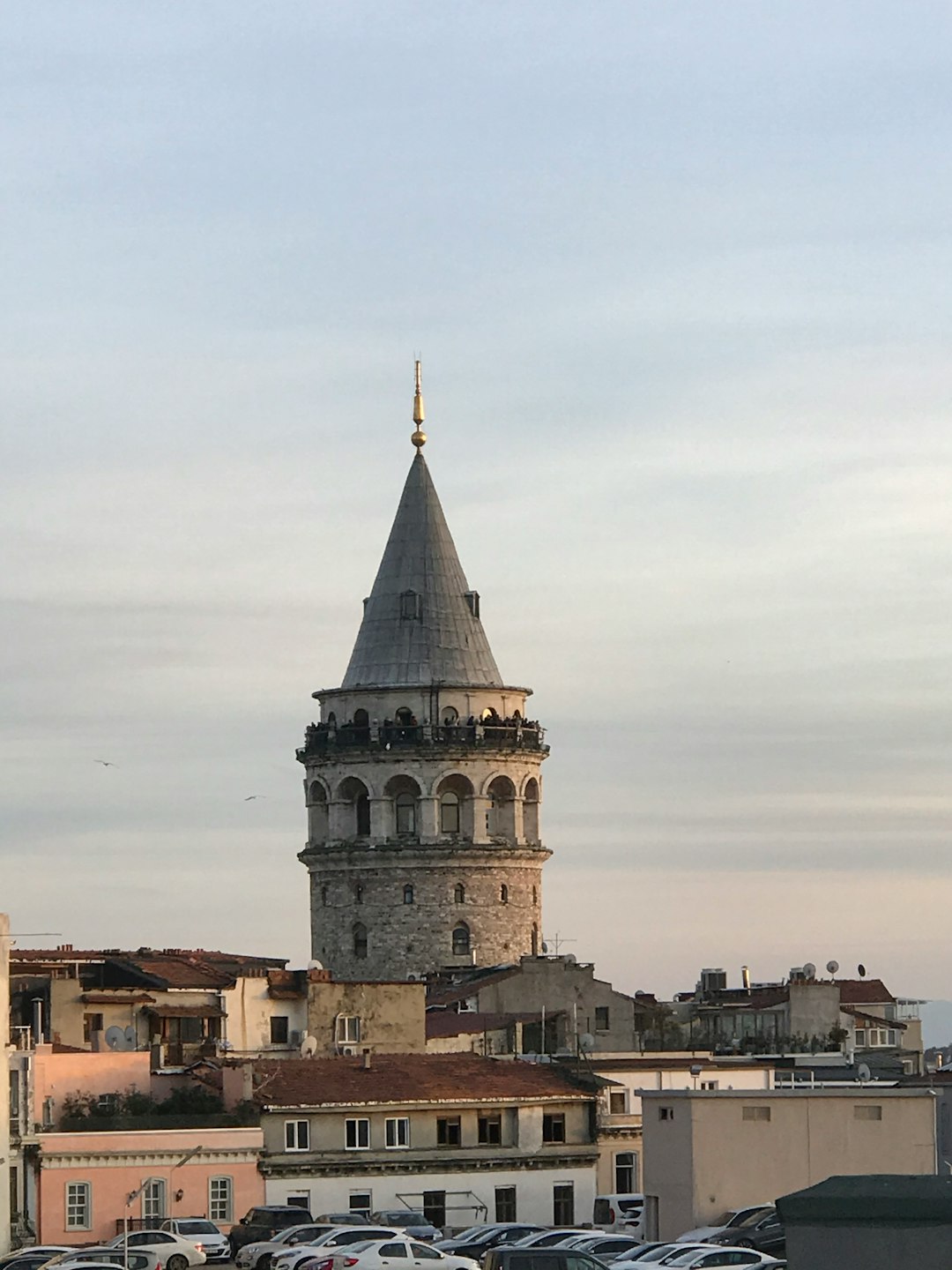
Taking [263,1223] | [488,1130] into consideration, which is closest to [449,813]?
[488,1130]

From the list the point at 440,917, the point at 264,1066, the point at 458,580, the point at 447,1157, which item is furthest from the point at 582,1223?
the point at 458,580

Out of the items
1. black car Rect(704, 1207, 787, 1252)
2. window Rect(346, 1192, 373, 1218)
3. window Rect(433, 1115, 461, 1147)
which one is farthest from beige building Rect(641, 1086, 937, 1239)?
window Rect(433, 1115, 461, 1147)

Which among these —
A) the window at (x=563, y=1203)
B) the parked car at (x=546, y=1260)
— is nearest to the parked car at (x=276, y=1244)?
the parked car at (x=546, y=1260)

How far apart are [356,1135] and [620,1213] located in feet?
23.8

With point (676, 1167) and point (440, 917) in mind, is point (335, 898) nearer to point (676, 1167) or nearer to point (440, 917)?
point (440, 917)

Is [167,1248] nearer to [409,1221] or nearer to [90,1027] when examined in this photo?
[409,1221]

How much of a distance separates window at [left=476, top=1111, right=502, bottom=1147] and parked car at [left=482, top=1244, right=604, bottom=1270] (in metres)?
25.8

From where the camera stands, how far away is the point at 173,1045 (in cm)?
7812

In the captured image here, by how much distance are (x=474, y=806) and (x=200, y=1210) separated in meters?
50.7

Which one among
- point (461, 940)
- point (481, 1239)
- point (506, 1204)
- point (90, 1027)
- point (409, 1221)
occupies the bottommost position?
point (506, 1204)

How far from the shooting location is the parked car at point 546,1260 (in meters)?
41.1

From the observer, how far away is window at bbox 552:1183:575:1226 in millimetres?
67125

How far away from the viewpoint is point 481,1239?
54062mm

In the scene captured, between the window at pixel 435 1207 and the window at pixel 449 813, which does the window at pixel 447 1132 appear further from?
the window at pixel 449 813
